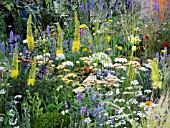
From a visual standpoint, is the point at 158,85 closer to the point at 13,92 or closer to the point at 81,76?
the point at 81,76

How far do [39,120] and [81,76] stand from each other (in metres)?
0.98

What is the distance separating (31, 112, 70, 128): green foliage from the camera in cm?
402

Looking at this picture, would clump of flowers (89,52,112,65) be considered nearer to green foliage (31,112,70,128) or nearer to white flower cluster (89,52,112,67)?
white flower cluster (89,52,112,67)

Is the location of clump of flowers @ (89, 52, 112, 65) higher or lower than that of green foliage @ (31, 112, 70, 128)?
higher

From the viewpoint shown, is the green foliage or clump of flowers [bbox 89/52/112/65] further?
clump of flowers [bbox 89/52/112/65]

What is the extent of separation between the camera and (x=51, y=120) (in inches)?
158

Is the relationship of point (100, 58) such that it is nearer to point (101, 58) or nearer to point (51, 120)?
point (101, 58)

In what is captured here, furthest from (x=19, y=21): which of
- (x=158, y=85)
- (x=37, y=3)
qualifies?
(x=158, y=85)

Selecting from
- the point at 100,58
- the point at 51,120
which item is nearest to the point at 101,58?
the point at 100,58

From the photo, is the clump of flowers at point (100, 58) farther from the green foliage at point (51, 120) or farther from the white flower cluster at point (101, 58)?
the green foliage at point (51, 120)

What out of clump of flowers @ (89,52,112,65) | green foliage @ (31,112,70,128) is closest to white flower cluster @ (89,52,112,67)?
clump of flowers @ (89,52,112,65)

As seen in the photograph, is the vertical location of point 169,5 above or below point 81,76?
above

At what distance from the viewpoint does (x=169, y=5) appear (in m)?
6.57

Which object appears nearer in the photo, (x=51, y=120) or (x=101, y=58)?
(x=51, y=120)
